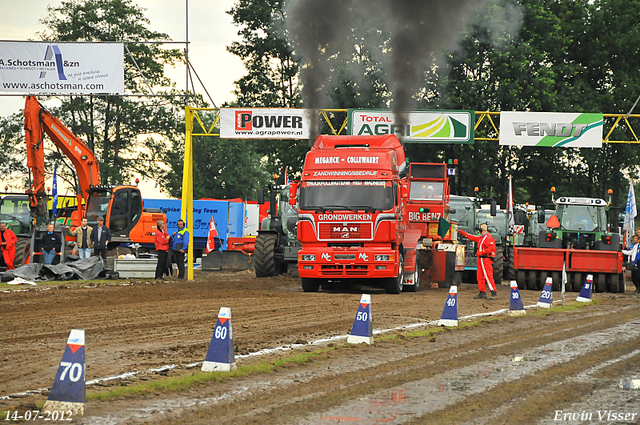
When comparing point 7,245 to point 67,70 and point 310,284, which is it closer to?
point 67,70

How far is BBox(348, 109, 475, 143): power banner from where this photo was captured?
27.8 m

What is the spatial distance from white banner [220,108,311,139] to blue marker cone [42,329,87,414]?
2097cm

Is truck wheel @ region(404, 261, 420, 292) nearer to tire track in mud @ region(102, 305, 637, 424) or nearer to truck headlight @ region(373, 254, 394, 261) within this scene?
truck headlight @ region(373, 254, 394, 261)

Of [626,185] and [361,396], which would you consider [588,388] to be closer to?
[361,396]

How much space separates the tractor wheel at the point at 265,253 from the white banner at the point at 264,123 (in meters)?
3.93

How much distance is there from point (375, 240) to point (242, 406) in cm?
1253

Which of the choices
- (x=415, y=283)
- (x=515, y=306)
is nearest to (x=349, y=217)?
(x=415, y=283)

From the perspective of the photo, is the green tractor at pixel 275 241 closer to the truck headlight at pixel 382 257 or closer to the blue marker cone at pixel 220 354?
the truck headlight at pixel 382 257

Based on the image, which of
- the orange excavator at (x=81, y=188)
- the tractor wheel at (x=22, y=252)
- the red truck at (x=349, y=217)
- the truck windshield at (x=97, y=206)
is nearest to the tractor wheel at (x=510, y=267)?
the red truck at (x=349, y=217)

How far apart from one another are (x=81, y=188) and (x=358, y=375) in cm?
2132

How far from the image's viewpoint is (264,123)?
2744 centimetres

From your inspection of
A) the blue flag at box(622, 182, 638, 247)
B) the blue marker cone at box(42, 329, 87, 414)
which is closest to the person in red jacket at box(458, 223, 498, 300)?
the blue flag at box(622, 182, 638, 247)

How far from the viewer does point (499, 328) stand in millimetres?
14117

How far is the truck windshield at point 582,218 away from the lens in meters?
26.6
